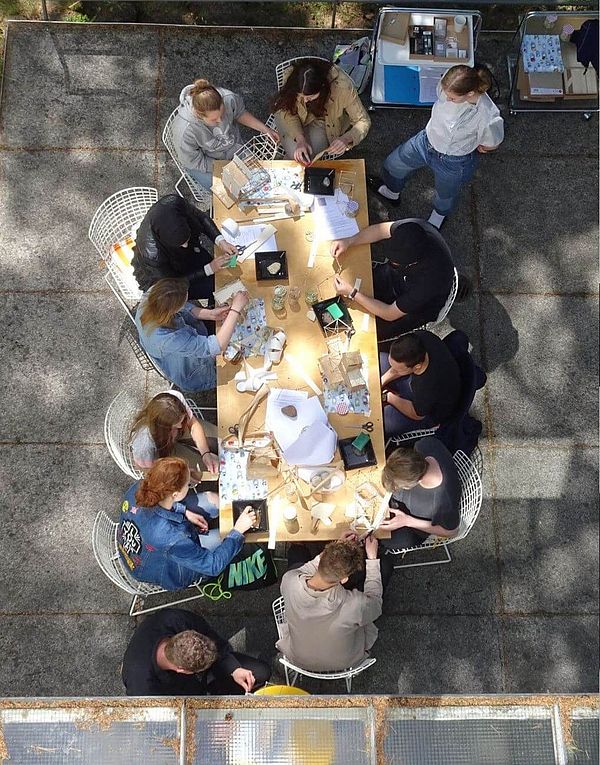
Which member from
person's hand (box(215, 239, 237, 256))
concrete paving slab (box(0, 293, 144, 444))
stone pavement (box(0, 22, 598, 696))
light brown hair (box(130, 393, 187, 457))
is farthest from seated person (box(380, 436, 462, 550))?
concrete paving slab (box(0, 293, 144, 444))

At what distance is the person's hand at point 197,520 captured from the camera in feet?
15.6

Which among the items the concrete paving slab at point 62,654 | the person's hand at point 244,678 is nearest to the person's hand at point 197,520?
the person's hand at point 244,678

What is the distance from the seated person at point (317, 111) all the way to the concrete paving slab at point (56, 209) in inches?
57.1

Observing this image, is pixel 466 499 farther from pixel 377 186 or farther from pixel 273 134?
pixel 273 134

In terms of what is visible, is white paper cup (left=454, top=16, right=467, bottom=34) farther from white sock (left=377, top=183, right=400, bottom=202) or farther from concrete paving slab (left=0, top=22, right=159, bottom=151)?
concrete paving slab (left=0, top=22, right=159, bottom=151)

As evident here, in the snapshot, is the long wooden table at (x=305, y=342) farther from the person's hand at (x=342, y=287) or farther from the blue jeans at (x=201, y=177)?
the blue jeans at (x=201, y=177)

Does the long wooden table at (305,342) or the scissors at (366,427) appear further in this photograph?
the scissors at (366,427)

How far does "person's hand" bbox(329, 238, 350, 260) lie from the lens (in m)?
5.04

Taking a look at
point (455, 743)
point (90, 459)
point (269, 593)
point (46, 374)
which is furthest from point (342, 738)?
point (46, 374)

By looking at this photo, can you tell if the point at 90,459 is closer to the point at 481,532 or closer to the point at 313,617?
the point at 313,617

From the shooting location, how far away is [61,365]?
5.85 m

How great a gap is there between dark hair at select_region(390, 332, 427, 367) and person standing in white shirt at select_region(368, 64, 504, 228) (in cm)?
170

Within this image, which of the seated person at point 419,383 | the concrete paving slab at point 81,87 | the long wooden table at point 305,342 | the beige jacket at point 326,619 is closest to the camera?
the beige jacket at point 326,619

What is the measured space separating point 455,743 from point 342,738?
576 millimetres
